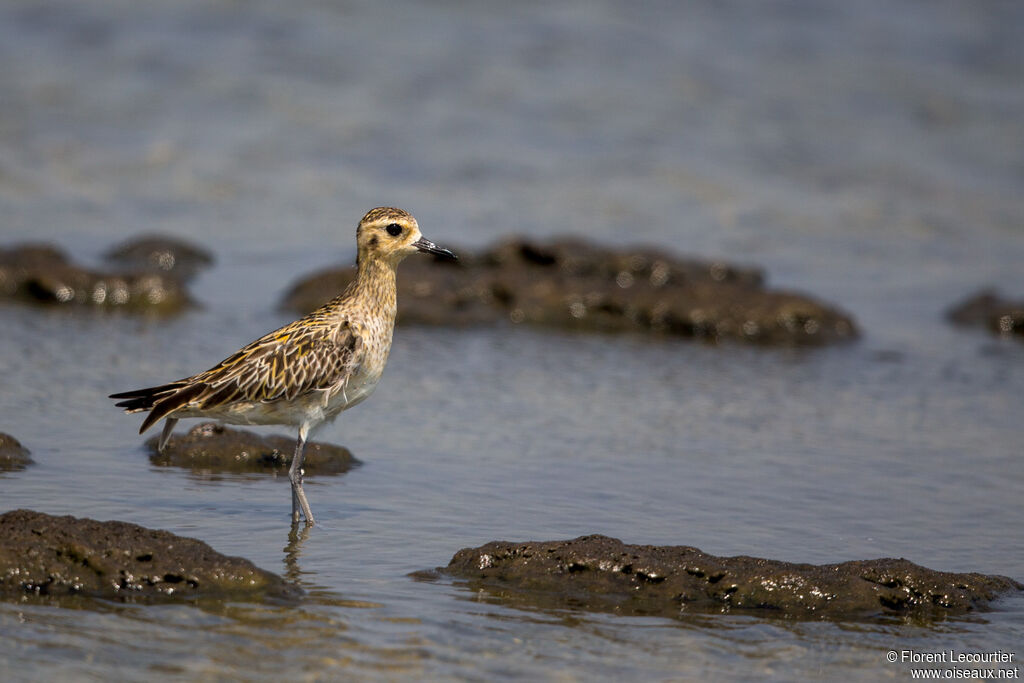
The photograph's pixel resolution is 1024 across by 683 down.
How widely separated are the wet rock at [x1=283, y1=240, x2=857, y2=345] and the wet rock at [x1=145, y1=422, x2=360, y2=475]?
4311 mm

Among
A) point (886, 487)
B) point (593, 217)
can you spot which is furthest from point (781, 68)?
point (886, 487)

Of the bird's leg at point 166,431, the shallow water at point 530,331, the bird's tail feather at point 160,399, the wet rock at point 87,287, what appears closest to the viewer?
the shallow water at point 530,331

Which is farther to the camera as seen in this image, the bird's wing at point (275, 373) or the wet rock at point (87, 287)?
the wet rock at point (87, 287)

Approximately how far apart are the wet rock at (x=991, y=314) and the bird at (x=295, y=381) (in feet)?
27.2

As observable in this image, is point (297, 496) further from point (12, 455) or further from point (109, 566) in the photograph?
point (12, 455)

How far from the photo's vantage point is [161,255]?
15719mm

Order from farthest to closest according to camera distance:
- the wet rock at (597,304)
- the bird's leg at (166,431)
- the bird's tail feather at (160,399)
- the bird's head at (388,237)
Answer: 1. the wet rock at (597,304)
2. the bird's head at (388,237)
3. the bird's leg at (166,431)
4. the bird's tail feather at (160,399)

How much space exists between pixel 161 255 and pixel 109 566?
9.59 metres

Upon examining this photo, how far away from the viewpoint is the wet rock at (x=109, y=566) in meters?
6.48

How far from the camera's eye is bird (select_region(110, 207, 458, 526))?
329 inches

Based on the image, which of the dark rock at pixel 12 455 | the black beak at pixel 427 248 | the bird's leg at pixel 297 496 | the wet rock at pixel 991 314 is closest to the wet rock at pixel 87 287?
the dark rock at pixel 12 455

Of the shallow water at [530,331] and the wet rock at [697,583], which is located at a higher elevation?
the shallow water at [530,331]

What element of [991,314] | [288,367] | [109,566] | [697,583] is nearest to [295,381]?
[288,367]

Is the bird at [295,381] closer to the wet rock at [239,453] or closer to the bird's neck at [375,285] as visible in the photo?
the bird's neck at [375,285]
